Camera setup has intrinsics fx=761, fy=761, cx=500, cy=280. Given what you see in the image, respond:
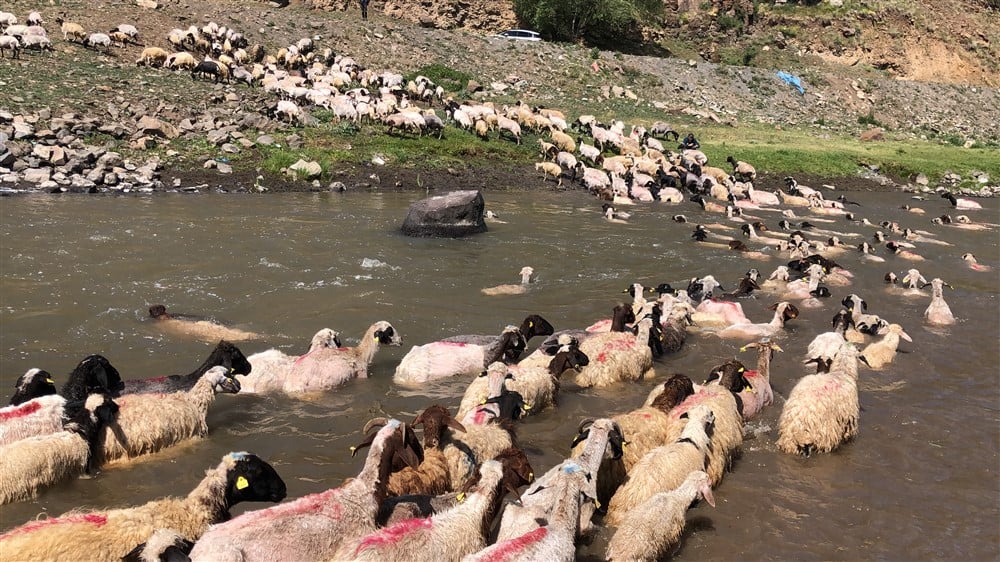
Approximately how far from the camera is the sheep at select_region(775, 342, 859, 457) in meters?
7.02

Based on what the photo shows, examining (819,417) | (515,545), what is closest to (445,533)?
(515,545)

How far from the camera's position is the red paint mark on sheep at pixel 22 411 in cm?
603

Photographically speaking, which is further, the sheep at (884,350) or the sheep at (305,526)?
the sheep at (884,350)

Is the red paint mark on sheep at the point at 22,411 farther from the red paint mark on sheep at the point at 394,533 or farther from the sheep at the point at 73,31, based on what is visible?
the sheep at the point at 73,31

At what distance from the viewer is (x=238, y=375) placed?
7945 millimetres

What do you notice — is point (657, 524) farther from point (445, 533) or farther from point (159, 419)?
point (159, 419)

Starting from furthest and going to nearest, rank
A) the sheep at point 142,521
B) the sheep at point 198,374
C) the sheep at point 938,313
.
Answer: the sheep at point 938,313 < the sheep at point 198,374 < the sheep at point 142,521

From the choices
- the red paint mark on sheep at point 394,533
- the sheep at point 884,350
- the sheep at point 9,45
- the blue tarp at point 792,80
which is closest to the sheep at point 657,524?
the red paint mark on sheep at point 394,533

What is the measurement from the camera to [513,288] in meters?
12.2

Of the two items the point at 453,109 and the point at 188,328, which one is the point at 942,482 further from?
the point at 453,109

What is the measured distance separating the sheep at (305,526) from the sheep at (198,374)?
9.57 ft

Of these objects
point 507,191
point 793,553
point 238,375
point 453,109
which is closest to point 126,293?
point 238,375

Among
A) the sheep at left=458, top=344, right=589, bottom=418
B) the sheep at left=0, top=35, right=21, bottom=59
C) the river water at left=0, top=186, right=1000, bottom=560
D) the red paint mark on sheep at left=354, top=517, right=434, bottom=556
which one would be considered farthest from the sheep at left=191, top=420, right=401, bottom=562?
the sheep at left=0, top=35, right=21, bottom=59

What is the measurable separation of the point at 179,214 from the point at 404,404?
34.8 feet
